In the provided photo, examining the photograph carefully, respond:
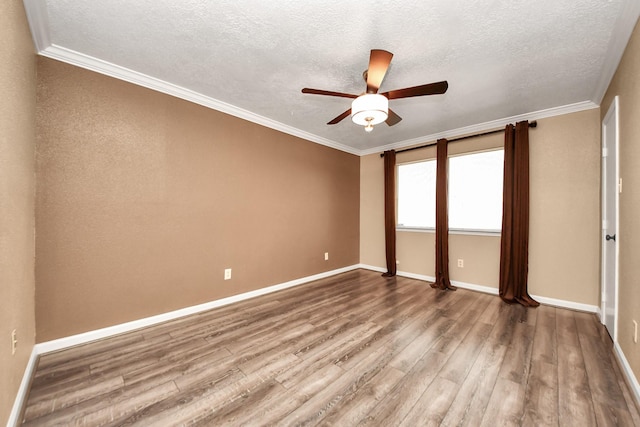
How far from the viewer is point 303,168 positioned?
413cm

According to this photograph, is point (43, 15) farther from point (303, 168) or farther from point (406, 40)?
point (303, 168)

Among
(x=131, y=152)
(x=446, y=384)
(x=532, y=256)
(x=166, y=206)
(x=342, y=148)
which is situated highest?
(x=342, y=148)

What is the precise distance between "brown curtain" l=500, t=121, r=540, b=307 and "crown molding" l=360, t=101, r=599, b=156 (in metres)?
0.14

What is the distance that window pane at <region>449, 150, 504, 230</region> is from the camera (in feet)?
11.9

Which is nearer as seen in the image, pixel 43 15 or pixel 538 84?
pixel 43 15

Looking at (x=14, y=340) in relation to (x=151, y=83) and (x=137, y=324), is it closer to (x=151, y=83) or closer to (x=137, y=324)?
(x=137, y=324)

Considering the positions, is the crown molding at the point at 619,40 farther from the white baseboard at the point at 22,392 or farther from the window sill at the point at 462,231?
the white baseboard at the point at 22,392

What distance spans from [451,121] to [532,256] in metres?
2.16

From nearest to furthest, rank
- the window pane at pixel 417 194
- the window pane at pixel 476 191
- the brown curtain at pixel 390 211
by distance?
the window pane at pixel 476 191 < the window pane at pixel 417 194 < the brown curtain at pixel 390 211

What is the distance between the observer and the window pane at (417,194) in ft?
14.2

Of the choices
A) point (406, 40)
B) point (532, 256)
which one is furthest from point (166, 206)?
point (532, 256)

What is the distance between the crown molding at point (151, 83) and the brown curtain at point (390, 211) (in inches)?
75.1

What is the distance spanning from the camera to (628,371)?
174cm

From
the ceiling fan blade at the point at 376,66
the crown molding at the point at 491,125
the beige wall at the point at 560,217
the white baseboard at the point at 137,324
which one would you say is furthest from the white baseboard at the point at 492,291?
the ceiling fan blade at the point at 376,66
